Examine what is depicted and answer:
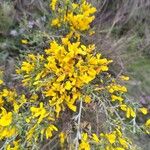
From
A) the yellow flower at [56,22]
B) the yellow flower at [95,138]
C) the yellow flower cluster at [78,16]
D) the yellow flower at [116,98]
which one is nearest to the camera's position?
the yellow flower at [95,138]

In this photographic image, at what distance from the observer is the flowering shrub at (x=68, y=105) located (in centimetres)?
201

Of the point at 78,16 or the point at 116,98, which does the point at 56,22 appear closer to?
the point at 78,16

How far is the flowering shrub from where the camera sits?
6.59ft

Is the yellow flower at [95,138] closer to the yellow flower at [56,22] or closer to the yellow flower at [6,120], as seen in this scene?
the yellow flower at [6,120]

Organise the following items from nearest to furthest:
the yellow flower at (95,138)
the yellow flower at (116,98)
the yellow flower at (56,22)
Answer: the yellow flower at (95,138) < the yellow flower at (116,98) < the yellow flower at (56,22)

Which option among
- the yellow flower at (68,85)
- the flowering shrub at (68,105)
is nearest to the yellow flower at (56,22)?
the flowering shrub at (68,105)

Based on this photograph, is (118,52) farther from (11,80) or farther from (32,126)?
(32,126)

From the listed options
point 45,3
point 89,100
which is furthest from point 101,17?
point 89,100

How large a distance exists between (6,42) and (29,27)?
20 cm

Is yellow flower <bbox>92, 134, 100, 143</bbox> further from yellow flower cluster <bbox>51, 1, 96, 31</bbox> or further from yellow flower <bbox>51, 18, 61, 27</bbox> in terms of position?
yellow flower <bbox>51, 18, 61, 27</bbox>

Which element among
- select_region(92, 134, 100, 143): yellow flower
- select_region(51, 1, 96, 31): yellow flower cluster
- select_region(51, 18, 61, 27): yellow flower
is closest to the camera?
select_region(92, 134, 100, 143): yellow flower

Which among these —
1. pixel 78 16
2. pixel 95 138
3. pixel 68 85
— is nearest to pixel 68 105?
pixel 68 85

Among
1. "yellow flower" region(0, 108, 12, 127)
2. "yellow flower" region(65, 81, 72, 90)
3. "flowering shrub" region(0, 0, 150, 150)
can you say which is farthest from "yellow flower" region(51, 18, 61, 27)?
"yellow flower" region(0, 108, 12, 127)

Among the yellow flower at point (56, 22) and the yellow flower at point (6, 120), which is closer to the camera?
the yellow flower at point (6, 120)
